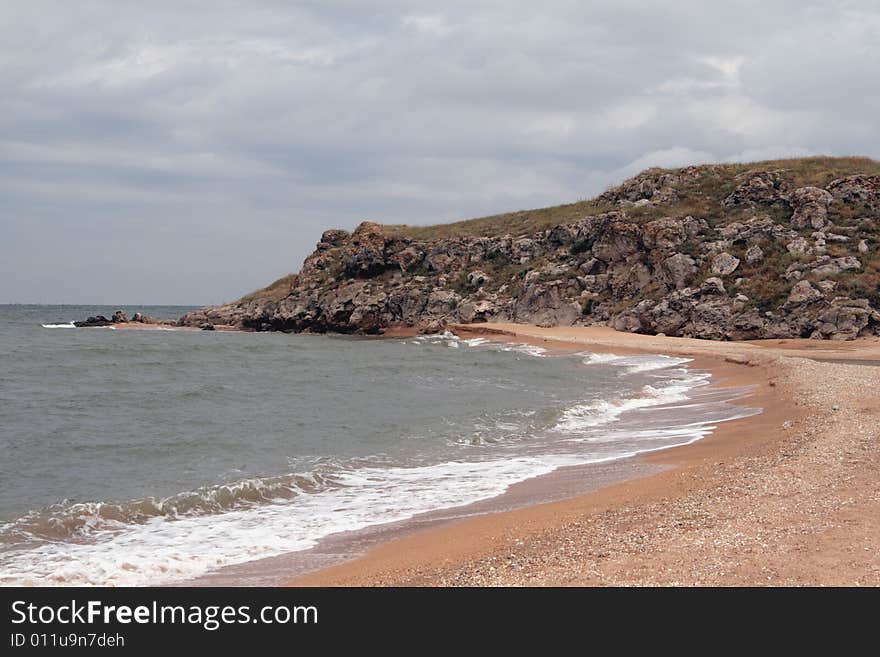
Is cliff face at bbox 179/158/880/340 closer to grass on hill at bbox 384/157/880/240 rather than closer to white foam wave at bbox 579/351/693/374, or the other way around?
grass on hill at bbox 384/157/880/240

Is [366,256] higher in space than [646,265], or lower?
higher

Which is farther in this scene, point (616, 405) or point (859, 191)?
point (859, 191)

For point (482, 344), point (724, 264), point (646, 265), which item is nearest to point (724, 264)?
point (724, 264)

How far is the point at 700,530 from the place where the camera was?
270 inches

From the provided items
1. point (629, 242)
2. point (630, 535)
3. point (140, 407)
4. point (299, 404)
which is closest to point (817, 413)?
point (630, 535)

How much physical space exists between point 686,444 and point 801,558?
733cm

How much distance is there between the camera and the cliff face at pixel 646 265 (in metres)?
41.5

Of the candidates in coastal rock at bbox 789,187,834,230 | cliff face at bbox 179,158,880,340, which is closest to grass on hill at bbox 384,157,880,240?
cliff face at bbox 179,158,880,340

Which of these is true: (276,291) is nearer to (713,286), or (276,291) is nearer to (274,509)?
(713,286)

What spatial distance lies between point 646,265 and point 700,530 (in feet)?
150

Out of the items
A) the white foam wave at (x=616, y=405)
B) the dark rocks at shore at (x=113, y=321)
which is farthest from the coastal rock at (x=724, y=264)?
the dark rocks at shore at (x=113, y=321)

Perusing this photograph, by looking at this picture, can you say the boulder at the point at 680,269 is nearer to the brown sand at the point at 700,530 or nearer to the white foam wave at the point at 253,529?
the brown sand at the point at 700,530

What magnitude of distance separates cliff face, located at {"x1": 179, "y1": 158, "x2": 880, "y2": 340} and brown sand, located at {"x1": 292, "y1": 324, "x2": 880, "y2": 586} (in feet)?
99.1
